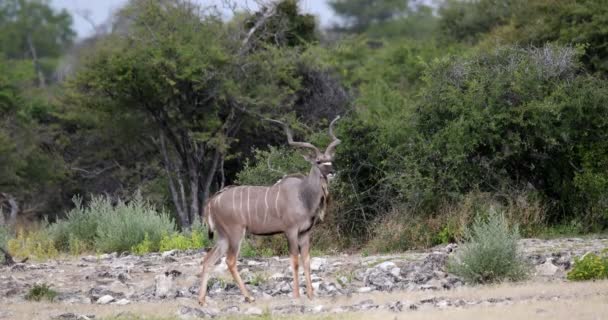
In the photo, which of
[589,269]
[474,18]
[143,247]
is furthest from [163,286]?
[474,18]

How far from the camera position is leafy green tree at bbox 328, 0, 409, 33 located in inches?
2630

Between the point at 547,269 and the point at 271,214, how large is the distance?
346 centimetres

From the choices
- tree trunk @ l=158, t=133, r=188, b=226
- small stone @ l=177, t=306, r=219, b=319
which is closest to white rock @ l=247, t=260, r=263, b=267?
small stone @ l=177, t=306, r=219, b=319

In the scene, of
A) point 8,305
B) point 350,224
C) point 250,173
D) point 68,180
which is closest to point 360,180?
point 350,224

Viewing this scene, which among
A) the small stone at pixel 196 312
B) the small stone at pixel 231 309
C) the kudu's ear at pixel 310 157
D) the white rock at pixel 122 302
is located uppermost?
the kudu's ear at pixel 310 157

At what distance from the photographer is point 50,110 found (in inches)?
1221

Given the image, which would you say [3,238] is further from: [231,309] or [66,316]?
[231,309]

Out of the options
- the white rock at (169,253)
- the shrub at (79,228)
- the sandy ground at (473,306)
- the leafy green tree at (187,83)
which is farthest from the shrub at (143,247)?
the leafy green tree at (187,83)

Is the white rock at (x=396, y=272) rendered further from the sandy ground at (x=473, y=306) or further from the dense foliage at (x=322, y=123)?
the dense foliage at (x=322, y=123)

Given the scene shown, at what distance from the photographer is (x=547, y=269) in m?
12.7

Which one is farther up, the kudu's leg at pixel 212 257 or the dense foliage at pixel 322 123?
the dense foliage at pixel 322 123

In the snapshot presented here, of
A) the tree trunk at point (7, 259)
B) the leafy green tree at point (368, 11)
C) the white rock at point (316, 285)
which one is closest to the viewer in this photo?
the white rock at point (316, 285)

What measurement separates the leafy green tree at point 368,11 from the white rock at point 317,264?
173 ft

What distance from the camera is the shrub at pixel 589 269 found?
11.7 metres
